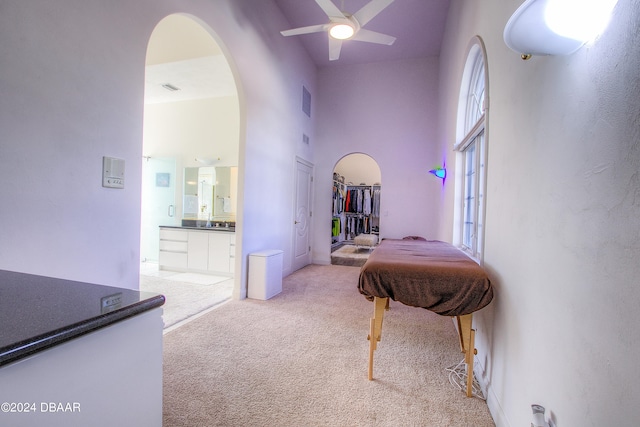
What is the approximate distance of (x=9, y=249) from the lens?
4.74 feet

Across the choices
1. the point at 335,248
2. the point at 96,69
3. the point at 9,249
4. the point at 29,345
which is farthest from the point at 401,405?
the point at 335,248

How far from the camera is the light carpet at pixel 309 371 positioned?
164 centimetres

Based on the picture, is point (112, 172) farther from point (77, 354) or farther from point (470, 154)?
point (470, 154)

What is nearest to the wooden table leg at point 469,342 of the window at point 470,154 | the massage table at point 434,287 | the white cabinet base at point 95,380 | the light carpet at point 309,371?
the massage table at point 434,287

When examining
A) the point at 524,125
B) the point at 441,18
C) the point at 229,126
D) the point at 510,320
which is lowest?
the point at 510,320

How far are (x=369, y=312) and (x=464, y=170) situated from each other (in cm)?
192

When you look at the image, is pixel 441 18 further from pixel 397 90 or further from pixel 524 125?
pixel 524 125

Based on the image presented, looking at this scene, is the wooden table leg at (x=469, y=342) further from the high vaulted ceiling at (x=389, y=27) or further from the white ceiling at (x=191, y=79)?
the white ceiling at (x=191, y=79)

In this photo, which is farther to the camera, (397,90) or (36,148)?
(397,90)

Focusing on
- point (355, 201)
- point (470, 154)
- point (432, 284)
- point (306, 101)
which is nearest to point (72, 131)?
point (432, 284)

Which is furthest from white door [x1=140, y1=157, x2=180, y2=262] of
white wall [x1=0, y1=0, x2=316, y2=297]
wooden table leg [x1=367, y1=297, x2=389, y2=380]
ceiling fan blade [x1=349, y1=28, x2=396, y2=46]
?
wooden table leg [x1=367, y1=297, x2=389, y2=380]

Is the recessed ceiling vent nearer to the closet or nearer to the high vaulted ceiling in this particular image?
the high vaulted ceiling

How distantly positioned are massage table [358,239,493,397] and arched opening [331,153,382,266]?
18.4 ft

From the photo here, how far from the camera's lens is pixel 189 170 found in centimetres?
561
